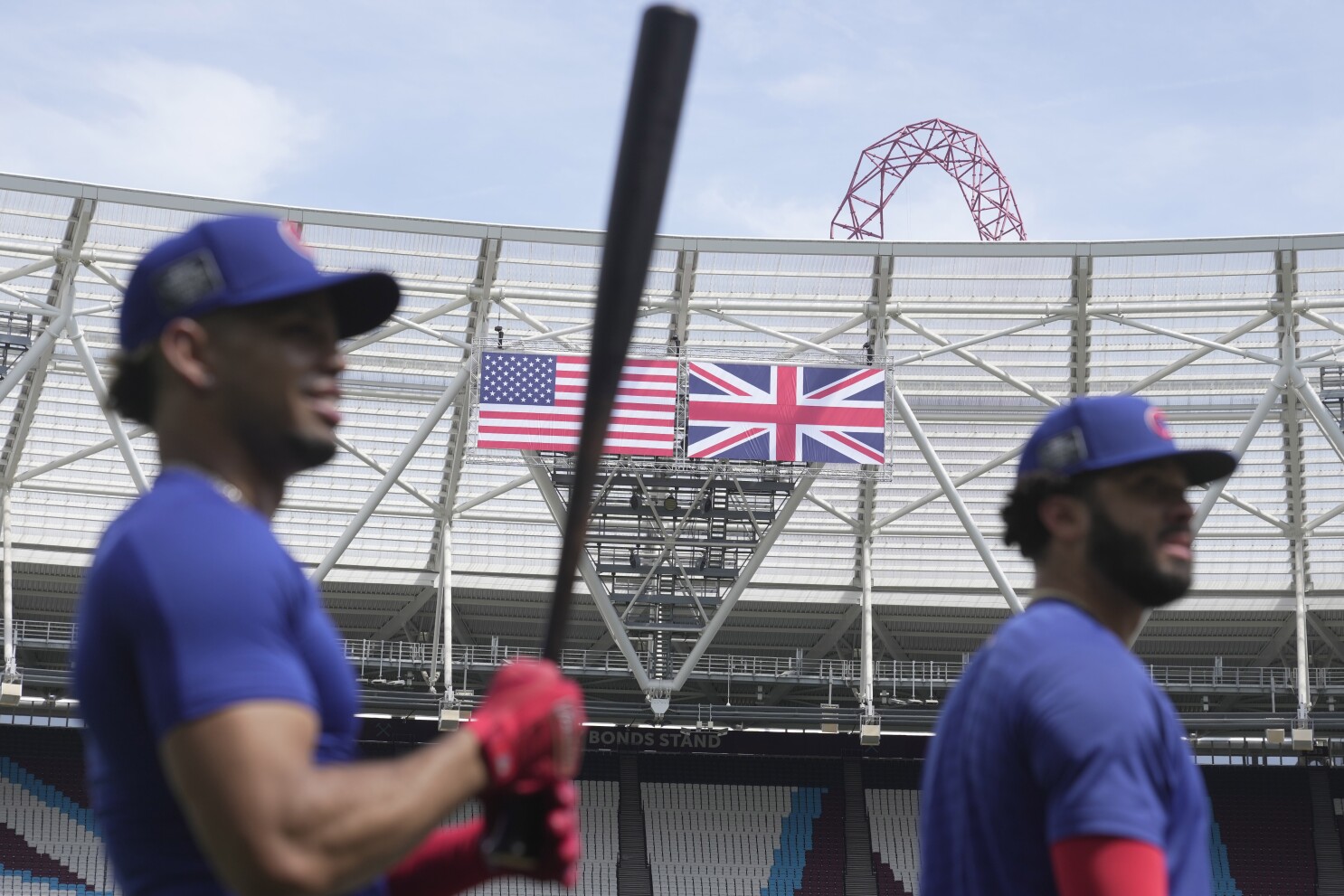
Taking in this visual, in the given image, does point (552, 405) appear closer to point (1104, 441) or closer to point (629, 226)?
point (1104, 441)

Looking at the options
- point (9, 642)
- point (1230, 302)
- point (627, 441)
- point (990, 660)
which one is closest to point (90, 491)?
point (9, 642)

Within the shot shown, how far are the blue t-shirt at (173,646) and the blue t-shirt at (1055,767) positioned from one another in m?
1.15

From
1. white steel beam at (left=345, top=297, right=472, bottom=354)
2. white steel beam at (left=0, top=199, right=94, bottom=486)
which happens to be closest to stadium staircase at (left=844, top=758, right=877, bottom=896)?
white steel beam at (left=345, top=297, right=472, bottom=354)

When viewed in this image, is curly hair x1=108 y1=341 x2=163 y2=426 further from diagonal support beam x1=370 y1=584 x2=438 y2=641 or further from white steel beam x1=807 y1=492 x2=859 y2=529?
diagonal support beam x1=370 y1=584 x2=438 y2=641

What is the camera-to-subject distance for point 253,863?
1.75 m

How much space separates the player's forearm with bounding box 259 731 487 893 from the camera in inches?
69.7

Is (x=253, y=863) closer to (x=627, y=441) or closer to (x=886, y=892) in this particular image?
(x=627, y=441)

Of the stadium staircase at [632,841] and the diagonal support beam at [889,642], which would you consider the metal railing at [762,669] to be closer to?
the diagonal support beam at [889,642]

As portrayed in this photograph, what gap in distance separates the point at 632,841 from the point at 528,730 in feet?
99.1

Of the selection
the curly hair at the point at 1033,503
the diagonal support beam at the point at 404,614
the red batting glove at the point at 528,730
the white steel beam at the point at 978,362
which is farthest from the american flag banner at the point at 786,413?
the red batting glove at the point at 528,730

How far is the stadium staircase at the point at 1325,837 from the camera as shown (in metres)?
30.4

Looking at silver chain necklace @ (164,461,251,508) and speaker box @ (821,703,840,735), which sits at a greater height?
silver chain necklace @ (164,461,251,508)

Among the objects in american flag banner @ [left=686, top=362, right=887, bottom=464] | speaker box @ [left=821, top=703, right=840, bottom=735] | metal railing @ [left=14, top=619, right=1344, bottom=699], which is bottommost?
speaker box @ [left=821, top=703, right=840, bottom=735]

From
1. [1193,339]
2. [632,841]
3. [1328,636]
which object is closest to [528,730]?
[1193,339]
